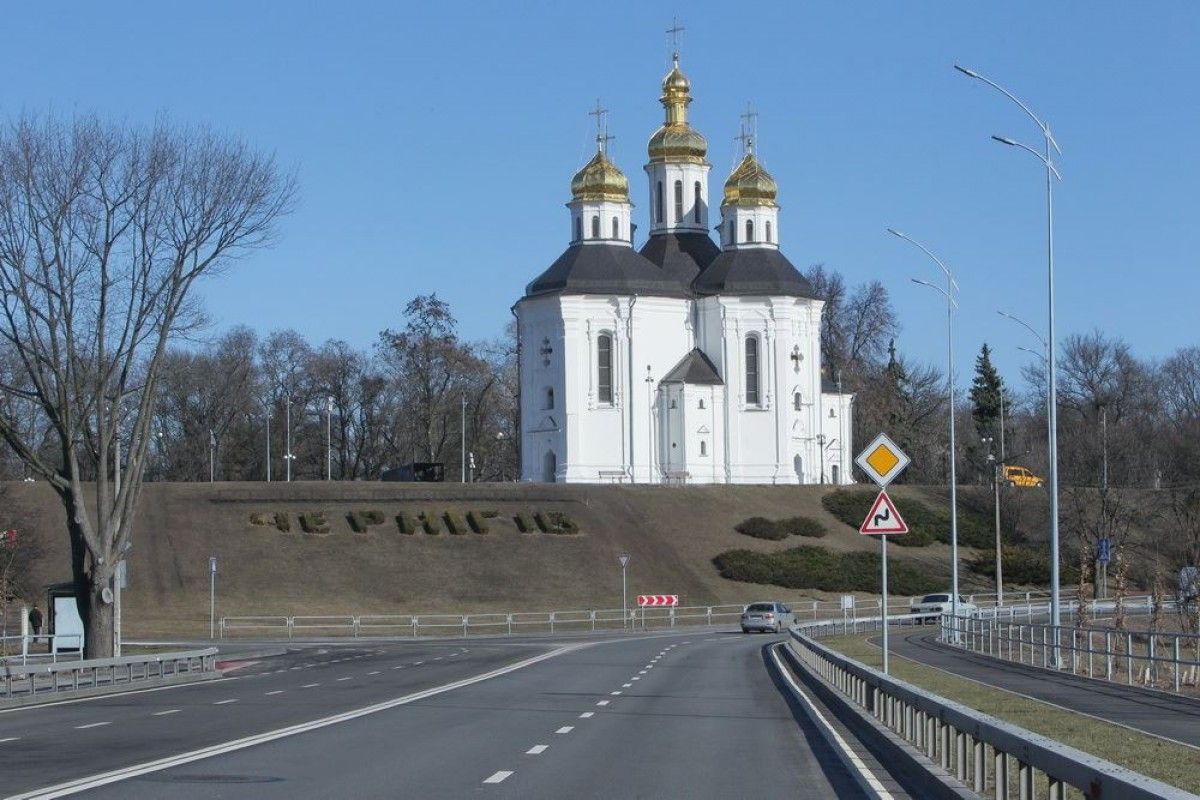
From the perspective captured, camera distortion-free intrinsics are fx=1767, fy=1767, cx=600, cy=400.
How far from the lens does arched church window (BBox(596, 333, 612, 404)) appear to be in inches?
3971

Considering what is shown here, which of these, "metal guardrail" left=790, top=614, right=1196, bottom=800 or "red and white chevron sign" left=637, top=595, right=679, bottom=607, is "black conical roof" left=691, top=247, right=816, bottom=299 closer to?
"red and white chevron sign" left=637, top=595, right=679, bottom=607

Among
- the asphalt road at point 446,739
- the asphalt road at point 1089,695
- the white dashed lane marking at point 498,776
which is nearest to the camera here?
the asphalt road at point 446,739

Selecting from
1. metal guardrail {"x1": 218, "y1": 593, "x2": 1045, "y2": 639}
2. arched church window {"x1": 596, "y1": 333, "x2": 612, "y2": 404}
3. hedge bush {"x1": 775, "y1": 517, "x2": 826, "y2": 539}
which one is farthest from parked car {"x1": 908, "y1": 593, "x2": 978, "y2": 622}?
arched church window {"x1": 596, "y1": 333, "x2": 612, "y2": 404}

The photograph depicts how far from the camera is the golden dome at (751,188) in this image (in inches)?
4222

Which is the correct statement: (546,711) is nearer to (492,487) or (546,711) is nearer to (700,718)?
(700,718)

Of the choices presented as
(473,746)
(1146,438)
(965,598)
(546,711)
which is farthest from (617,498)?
(473,746)

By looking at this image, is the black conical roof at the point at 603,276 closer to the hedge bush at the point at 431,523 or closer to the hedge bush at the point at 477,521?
the hedge bush at the point at 477,521

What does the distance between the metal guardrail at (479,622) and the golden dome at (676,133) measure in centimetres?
4291

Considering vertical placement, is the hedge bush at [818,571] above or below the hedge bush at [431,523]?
below

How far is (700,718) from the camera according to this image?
23.5 metres

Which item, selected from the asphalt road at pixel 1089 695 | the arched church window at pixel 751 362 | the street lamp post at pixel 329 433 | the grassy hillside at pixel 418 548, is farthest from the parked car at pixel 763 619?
the street lamp post at pixel 329 433

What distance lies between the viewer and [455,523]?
276 feet

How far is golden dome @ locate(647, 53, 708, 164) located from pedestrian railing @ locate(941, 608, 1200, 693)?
65.1 meters

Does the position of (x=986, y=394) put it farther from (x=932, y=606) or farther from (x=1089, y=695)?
(x=1089, y=695)
